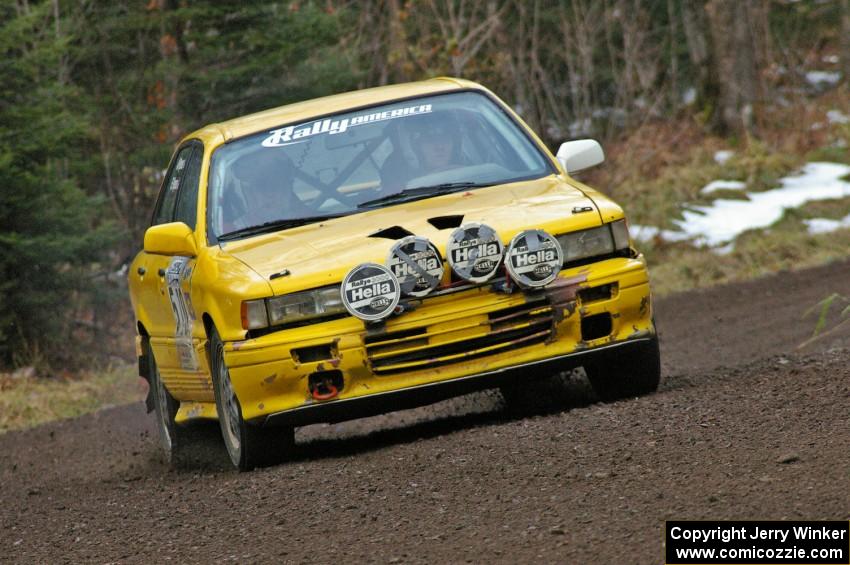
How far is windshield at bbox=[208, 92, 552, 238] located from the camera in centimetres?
743

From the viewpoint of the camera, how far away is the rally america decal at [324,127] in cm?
777

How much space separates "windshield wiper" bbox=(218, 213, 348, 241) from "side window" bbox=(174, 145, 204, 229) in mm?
325

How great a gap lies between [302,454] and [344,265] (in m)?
1.38

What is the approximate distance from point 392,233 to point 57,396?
23.8ft

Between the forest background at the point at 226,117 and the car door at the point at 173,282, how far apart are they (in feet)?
17.2

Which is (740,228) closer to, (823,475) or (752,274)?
(752,274)

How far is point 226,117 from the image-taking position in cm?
1886

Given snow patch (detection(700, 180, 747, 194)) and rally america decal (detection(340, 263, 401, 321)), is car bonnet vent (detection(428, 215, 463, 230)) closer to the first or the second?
rally america decal (detection(340, 263, 401, 321))

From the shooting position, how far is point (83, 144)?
1923 centimetres

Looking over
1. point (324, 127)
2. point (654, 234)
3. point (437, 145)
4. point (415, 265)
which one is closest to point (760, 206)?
point (654, 234)

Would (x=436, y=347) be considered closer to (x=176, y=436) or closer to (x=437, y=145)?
(x=437, y=145)

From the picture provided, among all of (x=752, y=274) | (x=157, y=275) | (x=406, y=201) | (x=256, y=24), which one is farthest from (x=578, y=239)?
(x=256, y=24)

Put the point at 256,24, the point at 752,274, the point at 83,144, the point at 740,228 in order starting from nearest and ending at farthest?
1. the point at 752,274
2. the point at 740,228
3. the point at 256,24
4. the point at 83,144

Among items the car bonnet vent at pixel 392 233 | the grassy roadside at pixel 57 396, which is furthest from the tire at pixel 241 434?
the grassy roadside at pixel 57 396
